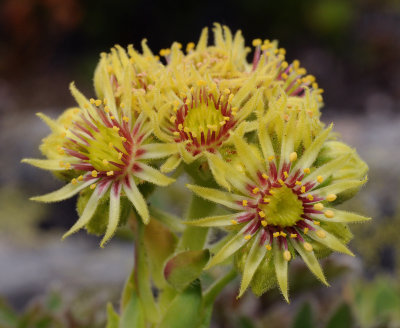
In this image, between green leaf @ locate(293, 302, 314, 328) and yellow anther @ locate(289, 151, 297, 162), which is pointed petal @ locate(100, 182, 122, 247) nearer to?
yellow anther @ locate(289, 151, 297, 162)

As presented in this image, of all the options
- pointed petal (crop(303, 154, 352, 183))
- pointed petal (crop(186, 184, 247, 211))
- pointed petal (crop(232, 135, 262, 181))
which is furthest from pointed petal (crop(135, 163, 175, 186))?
pointed petal (crop(303, 154, 352, 183))

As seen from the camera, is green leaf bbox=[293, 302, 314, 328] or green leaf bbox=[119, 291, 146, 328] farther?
green leaf bbox=[293, 302, 314, 328]

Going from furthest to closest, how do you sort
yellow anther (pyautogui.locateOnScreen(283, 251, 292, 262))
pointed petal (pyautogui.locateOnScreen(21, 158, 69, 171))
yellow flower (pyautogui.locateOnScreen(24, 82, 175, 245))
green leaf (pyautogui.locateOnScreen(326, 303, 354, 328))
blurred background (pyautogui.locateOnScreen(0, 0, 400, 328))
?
blurred background (pyautogui.locateOnScreen(0, 0, 400, 328))
green leaf (pyautogui.locateOnScreen(326, 303, 354, 328))
pointed petal (pyautogui.locateOnScreen(21, 158, 69, 171))
yellow flower (pyautogui.locateOnScreen(24, 82, 175, 245))
yellow anther (pyautogui.locateOnScreen(283, 251, 292, 262))

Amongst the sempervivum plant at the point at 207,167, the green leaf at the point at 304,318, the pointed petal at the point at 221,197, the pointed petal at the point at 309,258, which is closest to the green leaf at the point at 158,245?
the sempervivum plant at the point at 207,167

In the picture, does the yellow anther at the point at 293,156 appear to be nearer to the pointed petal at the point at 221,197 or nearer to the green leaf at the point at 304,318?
the pointed petal at the point at 221,197

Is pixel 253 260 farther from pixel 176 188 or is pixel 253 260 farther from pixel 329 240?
pixel 176 188

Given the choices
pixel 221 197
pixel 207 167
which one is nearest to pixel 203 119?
pixel 207 167
